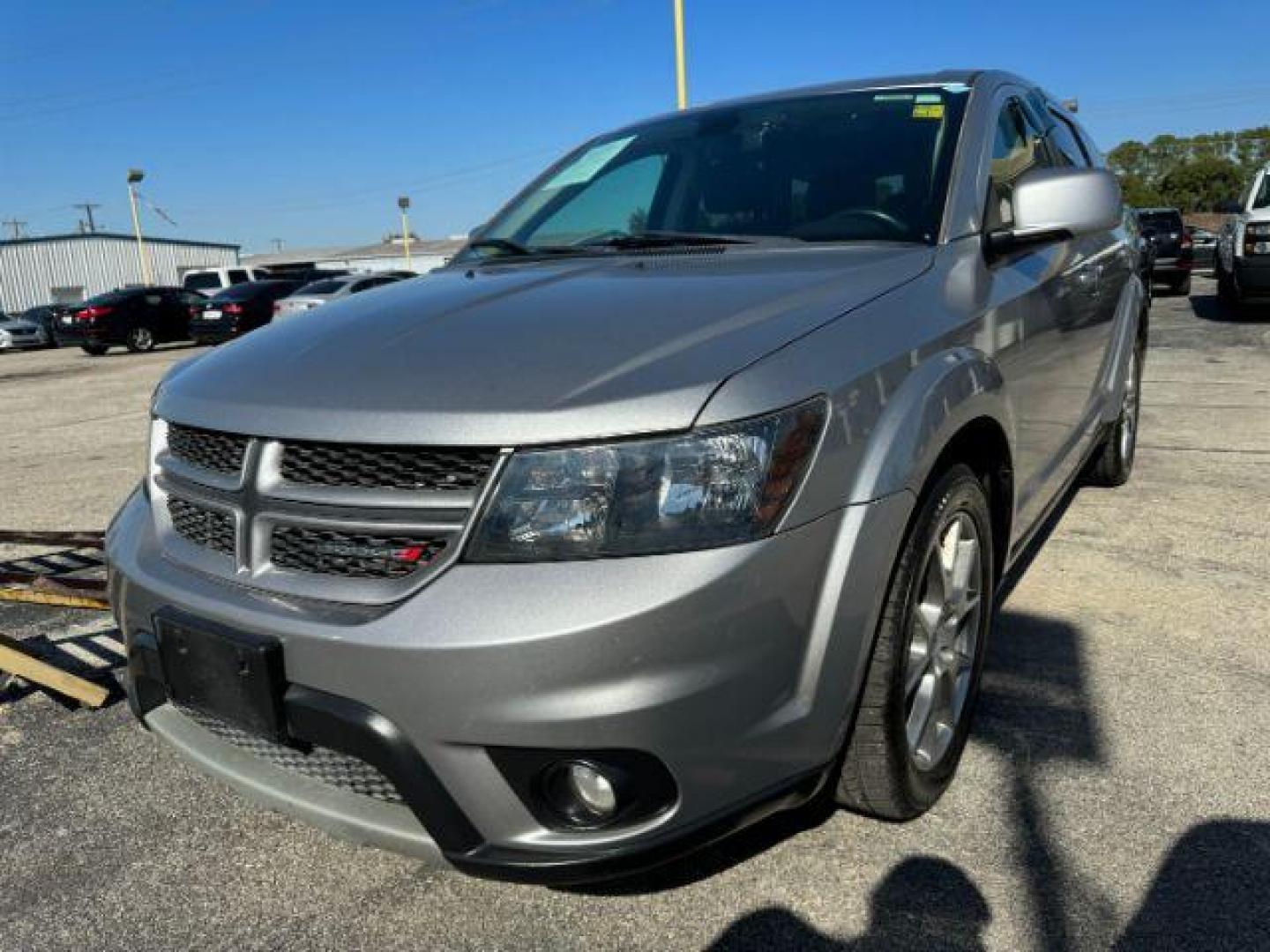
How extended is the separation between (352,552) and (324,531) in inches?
2.5

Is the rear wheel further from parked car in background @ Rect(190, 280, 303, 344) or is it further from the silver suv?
the silver suv

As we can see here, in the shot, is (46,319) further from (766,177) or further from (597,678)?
(597,678)

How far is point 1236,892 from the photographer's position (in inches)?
77.4

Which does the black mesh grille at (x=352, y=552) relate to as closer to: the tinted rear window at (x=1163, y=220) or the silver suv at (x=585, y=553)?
the silver suv at (x=585, y=553)

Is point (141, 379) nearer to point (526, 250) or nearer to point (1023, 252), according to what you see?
point (526, 250)

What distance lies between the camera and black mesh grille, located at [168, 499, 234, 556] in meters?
1.98

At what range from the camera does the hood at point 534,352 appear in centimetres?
167

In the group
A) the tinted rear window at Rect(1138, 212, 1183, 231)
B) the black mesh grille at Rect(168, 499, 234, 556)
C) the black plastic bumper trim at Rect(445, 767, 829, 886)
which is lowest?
the black plastic bumper trim at Rect(445, 767, 829, 886)

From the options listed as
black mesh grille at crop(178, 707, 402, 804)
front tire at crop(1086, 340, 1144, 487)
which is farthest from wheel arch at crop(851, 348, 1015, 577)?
front tire at crop(1086, 340, 1144, 487)

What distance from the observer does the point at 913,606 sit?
6.57ft

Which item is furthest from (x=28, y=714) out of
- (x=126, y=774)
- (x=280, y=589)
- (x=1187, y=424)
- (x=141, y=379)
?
(x=141, y=379)

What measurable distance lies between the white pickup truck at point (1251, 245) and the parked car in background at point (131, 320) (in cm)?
1914

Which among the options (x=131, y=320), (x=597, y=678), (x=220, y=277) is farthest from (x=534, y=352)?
(x=220, y=277)

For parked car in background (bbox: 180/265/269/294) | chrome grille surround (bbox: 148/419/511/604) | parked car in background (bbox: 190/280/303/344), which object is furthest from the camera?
parked car in background (bbox: 180/265/269/294)
